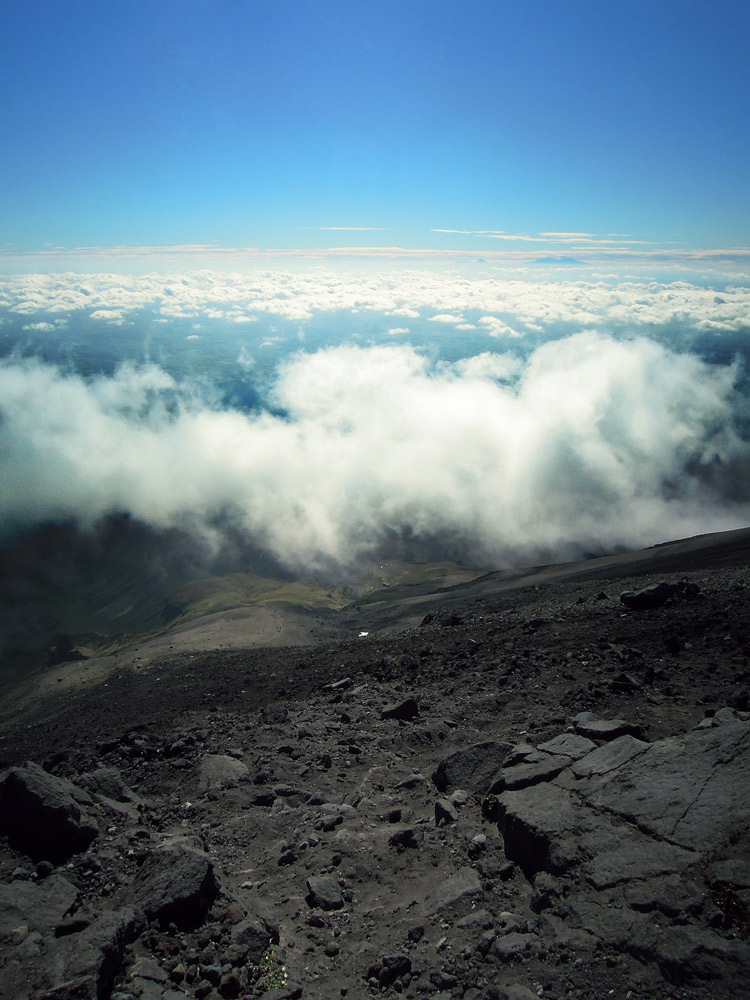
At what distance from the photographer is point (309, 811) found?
9.42m

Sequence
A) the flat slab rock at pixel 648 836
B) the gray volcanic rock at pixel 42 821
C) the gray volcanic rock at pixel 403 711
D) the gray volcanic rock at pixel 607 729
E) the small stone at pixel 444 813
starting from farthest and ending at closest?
the gray volcanic rock at pixel 403 711 < the gray volcanic rock at pixel 607 729 < the small stone at pixel 444 813 < the gray volcanic rock at pixel 42 821 < the flat slab rock at pixel 648 836

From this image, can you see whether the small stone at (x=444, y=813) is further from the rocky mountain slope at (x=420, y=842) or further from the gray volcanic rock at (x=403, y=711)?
the gray volcanic rock at (x=403, y=711)

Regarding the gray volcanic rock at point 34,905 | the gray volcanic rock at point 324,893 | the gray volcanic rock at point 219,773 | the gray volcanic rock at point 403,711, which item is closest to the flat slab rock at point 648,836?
the gray volcanic rock at point 324,893

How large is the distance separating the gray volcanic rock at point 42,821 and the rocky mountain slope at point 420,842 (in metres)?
0.03

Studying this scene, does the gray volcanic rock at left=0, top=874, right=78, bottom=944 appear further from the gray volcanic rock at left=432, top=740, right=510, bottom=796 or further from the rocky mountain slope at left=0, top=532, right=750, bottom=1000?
the gray volcanic rock at left=432, top=740, right=510, bottom=796

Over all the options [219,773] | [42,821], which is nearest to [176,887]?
[42,821]

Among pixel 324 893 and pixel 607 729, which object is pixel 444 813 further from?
pixel 607 729

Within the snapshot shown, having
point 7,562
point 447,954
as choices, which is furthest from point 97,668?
point 7,562

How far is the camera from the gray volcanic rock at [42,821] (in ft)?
25.2

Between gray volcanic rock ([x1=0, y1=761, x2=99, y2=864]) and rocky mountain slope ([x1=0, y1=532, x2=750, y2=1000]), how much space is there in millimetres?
27

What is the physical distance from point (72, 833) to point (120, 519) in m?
185

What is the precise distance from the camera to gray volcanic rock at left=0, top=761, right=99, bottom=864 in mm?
7668

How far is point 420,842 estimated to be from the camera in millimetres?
8125

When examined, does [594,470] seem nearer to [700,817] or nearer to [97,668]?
[97,668]
